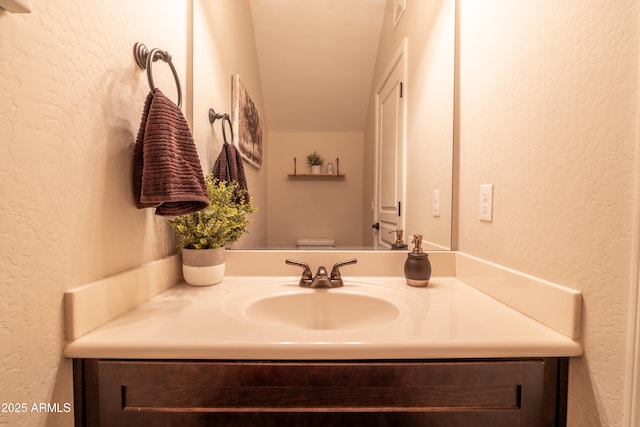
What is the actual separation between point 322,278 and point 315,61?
2.66 ft

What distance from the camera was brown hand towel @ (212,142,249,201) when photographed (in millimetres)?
1081

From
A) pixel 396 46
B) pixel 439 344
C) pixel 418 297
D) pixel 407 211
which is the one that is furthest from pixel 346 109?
pixel 439 344

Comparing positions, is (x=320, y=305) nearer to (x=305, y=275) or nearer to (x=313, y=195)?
(x=305, y=275)

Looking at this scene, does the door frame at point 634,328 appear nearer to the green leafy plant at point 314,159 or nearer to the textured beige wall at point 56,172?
the green leafy plant at point 314,159

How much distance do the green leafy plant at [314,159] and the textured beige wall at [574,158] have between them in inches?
22.2

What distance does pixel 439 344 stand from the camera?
21.7 inches

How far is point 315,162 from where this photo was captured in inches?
44.2

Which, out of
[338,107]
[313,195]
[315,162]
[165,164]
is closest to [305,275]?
[313,195]

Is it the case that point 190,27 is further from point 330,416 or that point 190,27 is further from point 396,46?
point 330,416

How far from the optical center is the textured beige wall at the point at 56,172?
44cm

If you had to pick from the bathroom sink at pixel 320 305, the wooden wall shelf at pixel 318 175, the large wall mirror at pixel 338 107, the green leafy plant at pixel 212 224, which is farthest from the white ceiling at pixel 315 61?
the bathroom sink at pixel 320 305

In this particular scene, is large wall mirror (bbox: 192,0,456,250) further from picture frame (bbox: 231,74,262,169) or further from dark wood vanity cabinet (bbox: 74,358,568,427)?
dark wood vanity cabinet (bbox: 74,358,568,427)

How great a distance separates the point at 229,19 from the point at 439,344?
1263mm

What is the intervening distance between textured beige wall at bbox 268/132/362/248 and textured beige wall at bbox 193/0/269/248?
45 millimetres
